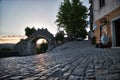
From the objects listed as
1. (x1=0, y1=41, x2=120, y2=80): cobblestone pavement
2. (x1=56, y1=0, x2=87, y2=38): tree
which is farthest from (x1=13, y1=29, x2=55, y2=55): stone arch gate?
(x1=0, y1=41, x2=120, y2=80): cobblestone pavement

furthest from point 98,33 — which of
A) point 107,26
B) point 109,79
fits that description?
point 109,79

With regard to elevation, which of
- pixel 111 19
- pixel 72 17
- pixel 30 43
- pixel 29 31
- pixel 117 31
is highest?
pixel 72 17

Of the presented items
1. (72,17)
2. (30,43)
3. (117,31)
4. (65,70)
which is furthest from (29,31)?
(65,70)

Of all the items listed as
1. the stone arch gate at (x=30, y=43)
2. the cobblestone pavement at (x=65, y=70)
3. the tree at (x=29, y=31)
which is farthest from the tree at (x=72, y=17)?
the cobblestone pavement at (x=65, y=70)

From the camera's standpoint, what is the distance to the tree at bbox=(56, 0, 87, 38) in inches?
1378

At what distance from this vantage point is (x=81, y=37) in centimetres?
3759

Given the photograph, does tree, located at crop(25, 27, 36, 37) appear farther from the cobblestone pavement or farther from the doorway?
the cobblestone pavement

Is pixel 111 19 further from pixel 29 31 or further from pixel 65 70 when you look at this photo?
pixel 29 31

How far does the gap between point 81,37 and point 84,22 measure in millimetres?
3542

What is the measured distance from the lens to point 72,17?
35.1 metres

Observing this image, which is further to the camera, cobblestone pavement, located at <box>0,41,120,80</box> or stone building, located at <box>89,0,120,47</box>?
stone building, located at <box>89,0,120,47</box>

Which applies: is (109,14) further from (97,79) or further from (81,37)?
(81,37)

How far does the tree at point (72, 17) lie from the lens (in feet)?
115

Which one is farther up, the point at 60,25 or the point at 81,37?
the point at 60,25
